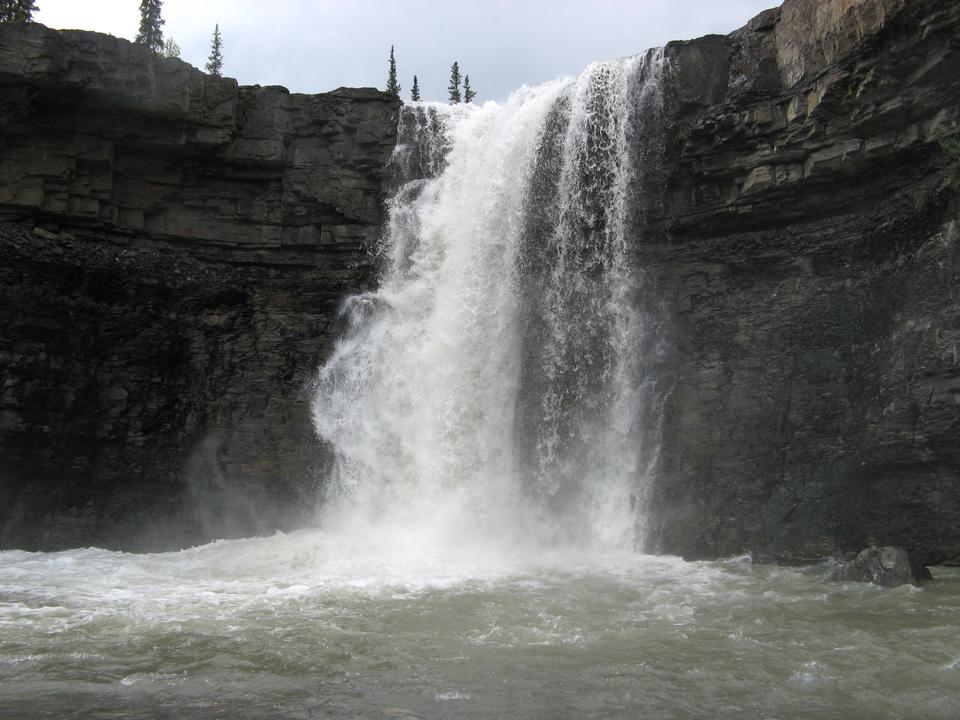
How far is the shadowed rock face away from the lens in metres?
14.9

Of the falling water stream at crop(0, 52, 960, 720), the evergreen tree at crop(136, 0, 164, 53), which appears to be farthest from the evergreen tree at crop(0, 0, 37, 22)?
the falling water stream at crop(0, 52, 960, 720)

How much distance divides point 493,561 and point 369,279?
8148 millimetres

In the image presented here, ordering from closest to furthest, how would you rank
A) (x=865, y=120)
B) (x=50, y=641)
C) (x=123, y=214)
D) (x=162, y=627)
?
(x=50, y=641) → (x=162, y=627) → (x=865, y=120) → (x=123, y=214)

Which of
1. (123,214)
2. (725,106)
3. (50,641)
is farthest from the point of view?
(123,214)

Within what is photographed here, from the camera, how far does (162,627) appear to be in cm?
1034

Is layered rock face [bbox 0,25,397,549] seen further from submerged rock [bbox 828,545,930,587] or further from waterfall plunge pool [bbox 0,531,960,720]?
submerged rock [bbox 828,545,930,587]

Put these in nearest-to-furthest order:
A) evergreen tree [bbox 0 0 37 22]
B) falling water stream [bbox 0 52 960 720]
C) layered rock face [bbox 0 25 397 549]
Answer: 1. falling water stream [bbox 0 52 960 720]
2. layered rock face [bbox 0 25 397 549]
3. evergreen tree [bbox 0 0 37 22]

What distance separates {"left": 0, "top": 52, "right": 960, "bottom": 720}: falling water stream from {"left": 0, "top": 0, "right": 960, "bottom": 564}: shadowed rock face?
0.89 meters

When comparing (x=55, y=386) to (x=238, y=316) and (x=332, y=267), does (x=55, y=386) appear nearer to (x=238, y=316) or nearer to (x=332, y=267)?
(x=238, y=316)

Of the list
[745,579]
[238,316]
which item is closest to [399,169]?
[238,316]

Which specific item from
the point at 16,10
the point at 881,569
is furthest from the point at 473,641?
the point at 16,10

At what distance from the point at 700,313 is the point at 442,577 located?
7.98 meters

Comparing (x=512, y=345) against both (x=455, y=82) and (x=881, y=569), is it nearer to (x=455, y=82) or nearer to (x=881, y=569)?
(x=881, y=569)

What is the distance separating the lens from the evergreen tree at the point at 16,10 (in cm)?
2830
